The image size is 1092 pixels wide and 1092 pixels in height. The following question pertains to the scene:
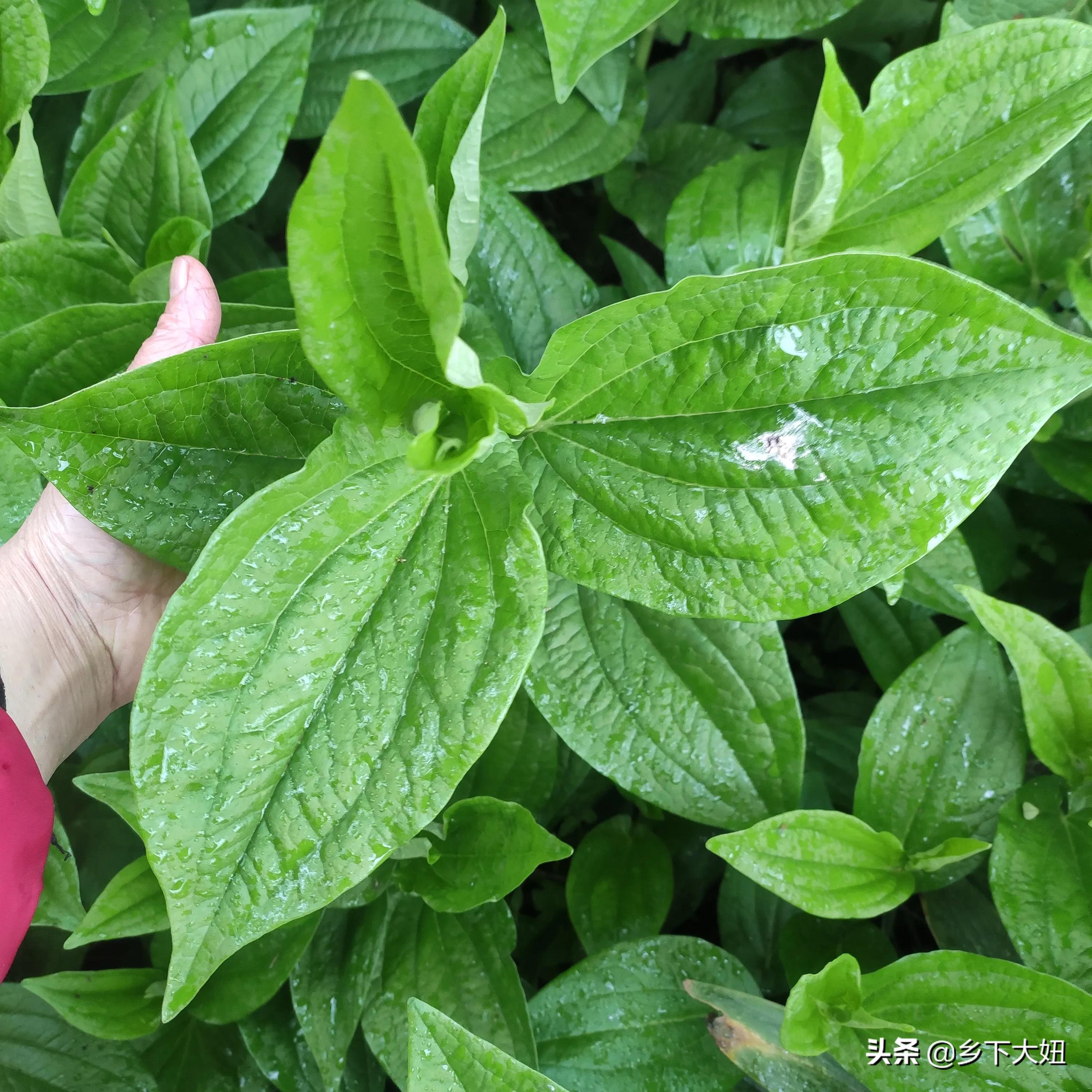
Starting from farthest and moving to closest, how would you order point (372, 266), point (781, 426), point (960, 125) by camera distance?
1. point (960, 125)
2. point (781, 426)
3. point (372, 266)

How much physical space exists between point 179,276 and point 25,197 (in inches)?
8.5

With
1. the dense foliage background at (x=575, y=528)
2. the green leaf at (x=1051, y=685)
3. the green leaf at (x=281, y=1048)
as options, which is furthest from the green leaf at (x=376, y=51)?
the green leaf at (x=281, y=1048)

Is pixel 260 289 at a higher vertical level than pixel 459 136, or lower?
lower

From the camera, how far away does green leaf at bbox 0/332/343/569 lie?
53 centimetres

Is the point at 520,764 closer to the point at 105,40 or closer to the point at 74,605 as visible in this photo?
the point at 74,605

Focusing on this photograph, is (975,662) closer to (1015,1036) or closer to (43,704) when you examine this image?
(1015,1036)

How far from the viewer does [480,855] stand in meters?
0.75

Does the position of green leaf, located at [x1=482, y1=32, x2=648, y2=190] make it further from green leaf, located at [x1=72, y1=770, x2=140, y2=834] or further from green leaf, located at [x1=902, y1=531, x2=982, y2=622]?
green leaf, located at [x1=72, y1=770, x2=140, y2=834]

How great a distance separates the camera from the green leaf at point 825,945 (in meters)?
0.86

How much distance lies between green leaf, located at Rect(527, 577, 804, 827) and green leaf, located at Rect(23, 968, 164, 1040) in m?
0.50

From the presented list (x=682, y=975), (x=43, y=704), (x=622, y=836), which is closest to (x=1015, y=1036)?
(x=682, y=975)

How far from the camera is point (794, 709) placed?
720 millimetres

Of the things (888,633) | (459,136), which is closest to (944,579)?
(888,633)

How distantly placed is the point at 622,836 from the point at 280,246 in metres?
0.89
